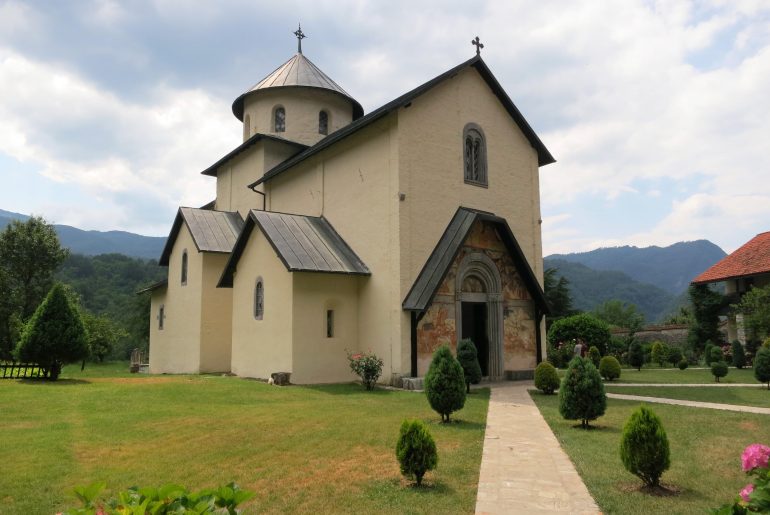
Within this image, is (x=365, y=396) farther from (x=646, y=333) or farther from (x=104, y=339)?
(x=104, y=339)

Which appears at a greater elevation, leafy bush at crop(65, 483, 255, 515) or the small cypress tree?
leafy bush at crop(65, 483, 255, 515)

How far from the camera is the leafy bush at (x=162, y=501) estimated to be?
7.77 ft

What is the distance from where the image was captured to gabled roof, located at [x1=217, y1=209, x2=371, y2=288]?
54.3 ft

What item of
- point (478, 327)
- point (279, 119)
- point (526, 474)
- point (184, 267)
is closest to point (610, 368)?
point (478, 327)

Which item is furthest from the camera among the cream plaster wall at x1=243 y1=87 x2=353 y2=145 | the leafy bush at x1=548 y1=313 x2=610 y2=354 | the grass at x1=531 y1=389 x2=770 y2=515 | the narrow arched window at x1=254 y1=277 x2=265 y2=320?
the leafy bush at x1=548 y1=313 x2=610 y2=354

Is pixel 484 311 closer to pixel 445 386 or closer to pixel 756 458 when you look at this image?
pixel 445 386

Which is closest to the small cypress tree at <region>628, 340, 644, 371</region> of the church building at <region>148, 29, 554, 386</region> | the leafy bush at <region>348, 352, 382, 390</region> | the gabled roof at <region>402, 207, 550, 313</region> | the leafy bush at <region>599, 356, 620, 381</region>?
the leafy bush at <region>599, 356, 620, 381</region>

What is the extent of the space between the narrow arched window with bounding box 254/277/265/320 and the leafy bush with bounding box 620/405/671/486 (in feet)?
43.8

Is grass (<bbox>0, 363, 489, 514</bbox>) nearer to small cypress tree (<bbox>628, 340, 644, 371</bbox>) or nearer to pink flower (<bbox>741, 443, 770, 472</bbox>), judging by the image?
pink flower (<bbox>741, 443, 770, 472</bbox>)

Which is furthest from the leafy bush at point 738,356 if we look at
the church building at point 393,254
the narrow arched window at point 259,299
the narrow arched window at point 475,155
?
the narrow arched window at point 259,299

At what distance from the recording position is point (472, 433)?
359 inches

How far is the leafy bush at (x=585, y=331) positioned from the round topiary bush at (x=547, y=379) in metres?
11.6

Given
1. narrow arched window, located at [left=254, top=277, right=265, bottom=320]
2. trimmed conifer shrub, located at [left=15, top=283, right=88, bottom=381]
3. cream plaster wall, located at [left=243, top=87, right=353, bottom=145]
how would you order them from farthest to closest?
cream plaster wall, located at [left=243, top=87, right=353, bottom=145], narrow arched window, located at [left=254, top=277, right=265, bottom=320], trimmed conifer shrub, located at [left=15, top=283, right=88, bottom=381]

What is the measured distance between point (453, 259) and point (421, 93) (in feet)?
17.2
